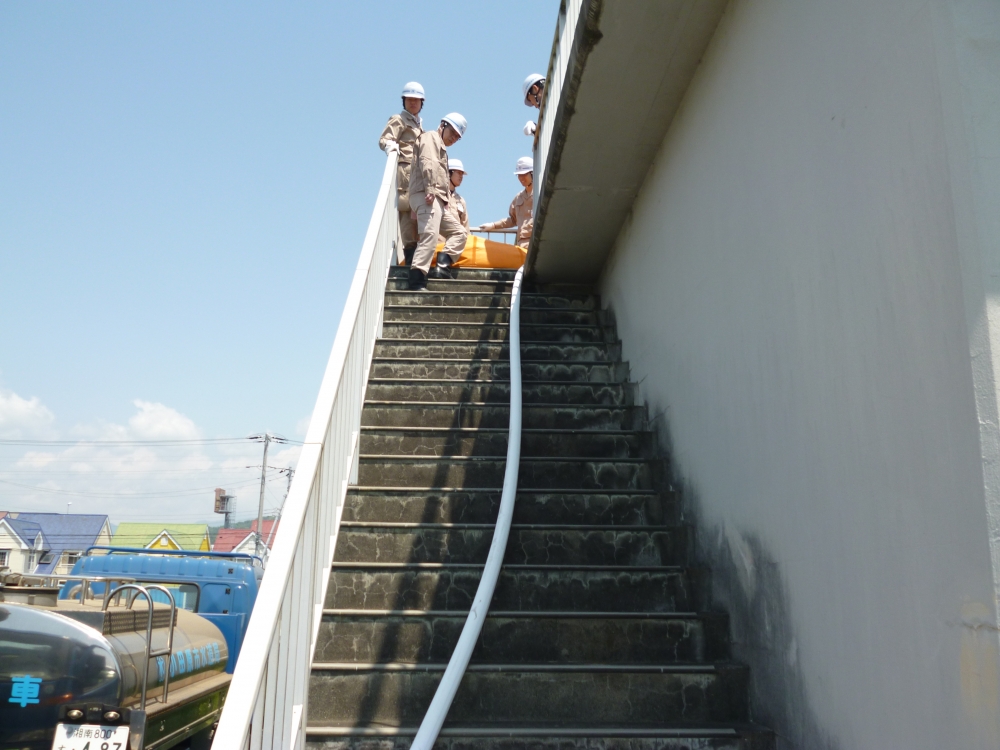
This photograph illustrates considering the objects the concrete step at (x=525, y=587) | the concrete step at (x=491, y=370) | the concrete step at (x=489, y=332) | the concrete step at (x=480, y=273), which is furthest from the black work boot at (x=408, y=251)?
the concrete step at (x=525, y=587)

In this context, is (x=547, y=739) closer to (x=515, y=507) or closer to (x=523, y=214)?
(x=515, y=507)

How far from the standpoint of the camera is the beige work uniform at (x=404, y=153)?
7750 mm

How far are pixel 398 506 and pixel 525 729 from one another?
158 centimetres

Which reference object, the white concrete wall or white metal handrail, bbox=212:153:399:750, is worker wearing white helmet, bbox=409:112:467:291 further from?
the white concrete wall

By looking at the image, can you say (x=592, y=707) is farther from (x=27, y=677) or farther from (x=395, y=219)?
(x=395, y=219)

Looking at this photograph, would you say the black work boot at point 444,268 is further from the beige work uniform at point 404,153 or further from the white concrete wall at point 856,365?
the white concrete wall at point 856,365

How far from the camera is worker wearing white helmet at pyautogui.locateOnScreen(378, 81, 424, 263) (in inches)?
306

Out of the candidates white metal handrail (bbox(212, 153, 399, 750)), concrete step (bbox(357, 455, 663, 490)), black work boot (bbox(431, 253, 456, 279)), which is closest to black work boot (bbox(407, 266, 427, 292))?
black work boot (bbox(431, 253, 456, 279))

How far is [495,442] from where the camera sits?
489cm

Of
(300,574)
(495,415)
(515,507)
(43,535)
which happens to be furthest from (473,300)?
(43,535)

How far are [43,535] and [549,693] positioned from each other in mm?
41698

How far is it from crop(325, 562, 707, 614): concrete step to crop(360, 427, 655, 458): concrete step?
1126 millimetres

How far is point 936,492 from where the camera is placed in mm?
1953

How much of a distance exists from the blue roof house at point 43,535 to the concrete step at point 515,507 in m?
36.8
